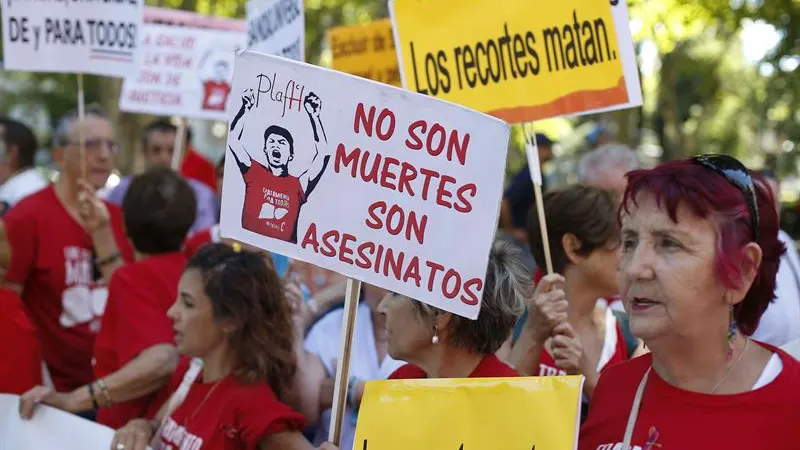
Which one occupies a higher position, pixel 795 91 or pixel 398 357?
pixel 795 91

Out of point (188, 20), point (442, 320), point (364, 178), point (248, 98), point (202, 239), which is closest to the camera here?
point (364, 178)

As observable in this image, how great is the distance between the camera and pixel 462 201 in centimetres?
291

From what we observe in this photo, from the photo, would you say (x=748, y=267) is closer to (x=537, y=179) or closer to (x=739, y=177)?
(x=739, y=177)

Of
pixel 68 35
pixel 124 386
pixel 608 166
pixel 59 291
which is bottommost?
pixel 124 386

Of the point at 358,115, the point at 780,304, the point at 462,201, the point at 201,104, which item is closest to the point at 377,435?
the point at 462,201

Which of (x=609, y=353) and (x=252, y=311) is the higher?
(x=252, y=311)

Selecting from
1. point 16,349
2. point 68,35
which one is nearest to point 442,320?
point 16,349

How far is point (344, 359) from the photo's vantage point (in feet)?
10.5

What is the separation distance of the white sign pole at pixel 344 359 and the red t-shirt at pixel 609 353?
1.09m

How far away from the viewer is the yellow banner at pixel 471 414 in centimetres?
273

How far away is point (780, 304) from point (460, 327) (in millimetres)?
1782

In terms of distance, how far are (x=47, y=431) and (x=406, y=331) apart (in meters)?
1.62

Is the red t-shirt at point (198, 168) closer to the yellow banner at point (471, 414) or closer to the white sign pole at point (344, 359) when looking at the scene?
the white sign pole at point (344, 359)

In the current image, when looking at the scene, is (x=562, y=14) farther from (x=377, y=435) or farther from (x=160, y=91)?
(x=160, y=91)
